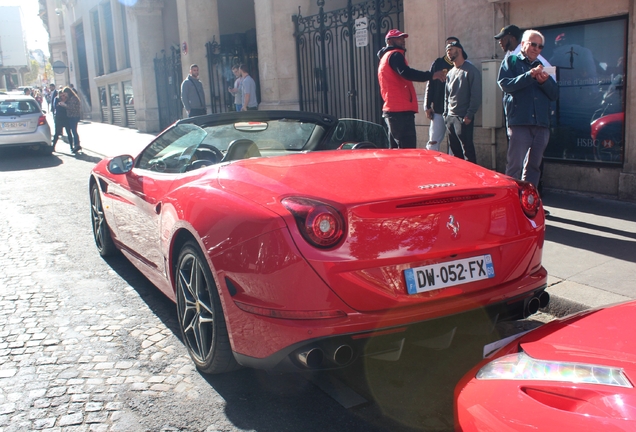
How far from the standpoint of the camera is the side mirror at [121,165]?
15.9 feet

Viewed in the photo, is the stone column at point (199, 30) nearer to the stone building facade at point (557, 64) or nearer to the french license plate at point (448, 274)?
the stone building facade at point (557, 64)

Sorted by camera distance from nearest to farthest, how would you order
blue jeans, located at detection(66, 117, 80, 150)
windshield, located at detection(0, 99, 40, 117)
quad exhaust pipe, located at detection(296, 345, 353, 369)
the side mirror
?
1. quad exhaust pipe, located at detection(296, 345, 353, 369)
2. the side mirror
3. windshield, located at detection(0, 99, 40, 117)
4. blue jeans, located at detection(66, 117, 80, 150)

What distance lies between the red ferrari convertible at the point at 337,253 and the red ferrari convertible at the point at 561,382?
57cm

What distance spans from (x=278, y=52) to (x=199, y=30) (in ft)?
17.9

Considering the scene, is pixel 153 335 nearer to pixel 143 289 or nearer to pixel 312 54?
pixel 143 289

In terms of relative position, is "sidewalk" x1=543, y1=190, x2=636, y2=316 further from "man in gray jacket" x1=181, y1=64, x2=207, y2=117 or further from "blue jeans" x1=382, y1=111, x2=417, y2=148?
"man in gray jacket" x1=181, y1=64, x2=207, y2=117

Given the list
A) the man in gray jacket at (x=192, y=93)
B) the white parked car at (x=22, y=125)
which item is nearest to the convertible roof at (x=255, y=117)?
the man in gray jacket at (x=192, y=93)

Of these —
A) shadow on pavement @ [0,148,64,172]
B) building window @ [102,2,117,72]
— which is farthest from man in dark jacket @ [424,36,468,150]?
building window @ [102,2,117,72]

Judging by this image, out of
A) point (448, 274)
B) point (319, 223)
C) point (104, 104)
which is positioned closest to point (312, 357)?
point (319, 223)

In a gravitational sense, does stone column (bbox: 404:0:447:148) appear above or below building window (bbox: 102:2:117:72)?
below

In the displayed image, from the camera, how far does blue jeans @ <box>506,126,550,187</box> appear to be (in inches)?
250

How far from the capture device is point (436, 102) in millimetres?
8648

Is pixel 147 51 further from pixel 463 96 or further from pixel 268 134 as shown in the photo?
pixel 268 134

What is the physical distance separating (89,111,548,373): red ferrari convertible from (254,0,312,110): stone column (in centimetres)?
1070
